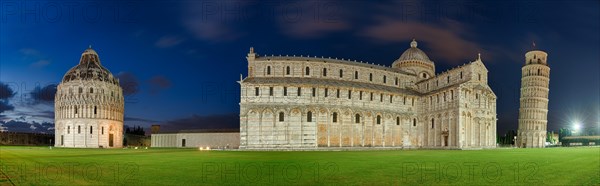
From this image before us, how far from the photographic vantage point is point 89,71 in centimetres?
9188

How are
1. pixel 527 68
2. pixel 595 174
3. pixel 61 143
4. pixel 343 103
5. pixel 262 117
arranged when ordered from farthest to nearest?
pixel 527 68, pixel 61 143, pixel 343 103, pixel 262 117, pixel 595 174

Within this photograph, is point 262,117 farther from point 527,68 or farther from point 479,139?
point 527,68

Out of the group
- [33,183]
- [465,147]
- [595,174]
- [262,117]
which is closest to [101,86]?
[262,117]

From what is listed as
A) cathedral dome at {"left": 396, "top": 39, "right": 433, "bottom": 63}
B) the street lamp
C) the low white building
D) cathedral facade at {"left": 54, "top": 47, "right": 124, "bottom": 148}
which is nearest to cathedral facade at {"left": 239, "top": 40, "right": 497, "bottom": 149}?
cathedral dome at {"left": 396, "top": 39, "right": 433, "bottom": 63}

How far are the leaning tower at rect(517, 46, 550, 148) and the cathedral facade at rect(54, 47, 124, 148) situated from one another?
9591cm

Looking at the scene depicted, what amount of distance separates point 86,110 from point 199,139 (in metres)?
27.9

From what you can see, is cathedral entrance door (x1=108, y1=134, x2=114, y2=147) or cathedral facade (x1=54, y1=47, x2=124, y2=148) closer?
cathedral facade (x1=54, y1=47, x2=124, y2=148)

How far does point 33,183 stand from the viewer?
1476 centimetres

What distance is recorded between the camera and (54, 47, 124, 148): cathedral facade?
87.5m

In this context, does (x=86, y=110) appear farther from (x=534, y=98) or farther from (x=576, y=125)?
(x=576, y=125)

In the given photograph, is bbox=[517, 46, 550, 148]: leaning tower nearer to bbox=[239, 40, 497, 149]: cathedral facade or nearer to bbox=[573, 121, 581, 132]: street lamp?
bbox=[573, 121, 581, 132]: street lamp

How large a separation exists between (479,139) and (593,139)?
235ft

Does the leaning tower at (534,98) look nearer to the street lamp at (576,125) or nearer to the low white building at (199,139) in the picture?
the street lamp at (576,125)

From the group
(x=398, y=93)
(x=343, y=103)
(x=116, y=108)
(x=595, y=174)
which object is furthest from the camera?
(x=116, y=108)
